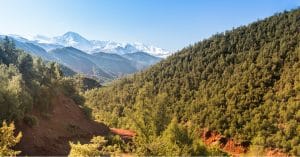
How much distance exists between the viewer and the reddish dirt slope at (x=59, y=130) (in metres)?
57.3

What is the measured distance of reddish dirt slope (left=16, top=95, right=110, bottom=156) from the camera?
2258 inches

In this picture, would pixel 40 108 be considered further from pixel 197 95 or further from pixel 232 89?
pixel 197 95

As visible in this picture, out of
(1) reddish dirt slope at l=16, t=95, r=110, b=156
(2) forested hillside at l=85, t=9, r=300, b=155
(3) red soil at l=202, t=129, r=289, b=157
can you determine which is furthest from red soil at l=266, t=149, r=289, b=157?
(1) reddish dirt slope at l=16, t=95, r=110, b=156

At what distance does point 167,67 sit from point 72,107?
2143 inches

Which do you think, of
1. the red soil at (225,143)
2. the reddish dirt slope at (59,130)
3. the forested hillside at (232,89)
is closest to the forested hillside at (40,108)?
the reddish dirt slope at (59,130)

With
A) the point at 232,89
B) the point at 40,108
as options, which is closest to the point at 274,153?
the point at 232,89

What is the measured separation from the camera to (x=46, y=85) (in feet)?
250

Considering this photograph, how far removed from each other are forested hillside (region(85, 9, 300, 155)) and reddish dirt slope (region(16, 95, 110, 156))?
10406 millimetres

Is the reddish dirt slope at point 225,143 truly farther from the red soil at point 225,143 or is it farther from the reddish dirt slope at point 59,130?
the reddish dirt slope at point 59,130

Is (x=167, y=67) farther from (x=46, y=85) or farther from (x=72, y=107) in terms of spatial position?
(x=46, y=85)

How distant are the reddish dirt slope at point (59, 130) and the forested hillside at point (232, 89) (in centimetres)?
1041

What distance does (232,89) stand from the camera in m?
103

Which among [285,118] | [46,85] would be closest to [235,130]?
[285,118]

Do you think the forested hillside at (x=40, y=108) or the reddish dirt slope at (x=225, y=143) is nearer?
the forested hillside at (x=40, y=108)
